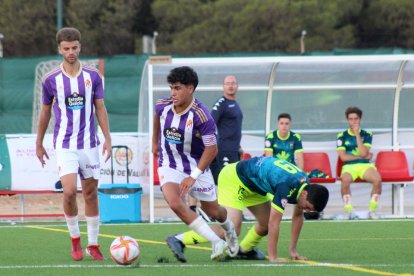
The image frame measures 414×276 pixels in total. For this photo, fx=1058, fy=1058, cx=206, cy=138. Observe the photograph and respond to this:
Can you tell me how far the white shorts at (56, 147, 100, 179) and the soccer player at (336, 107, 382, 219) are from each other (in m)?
6.81

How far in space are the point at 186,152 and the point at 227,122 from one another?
5.27 meters

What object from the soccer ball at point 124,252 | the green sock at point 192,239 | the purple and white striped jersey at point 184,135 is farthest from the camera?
the green sock at point 192,239

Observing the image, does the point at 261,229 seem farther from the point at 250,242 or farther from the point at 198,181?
the point at 198,181

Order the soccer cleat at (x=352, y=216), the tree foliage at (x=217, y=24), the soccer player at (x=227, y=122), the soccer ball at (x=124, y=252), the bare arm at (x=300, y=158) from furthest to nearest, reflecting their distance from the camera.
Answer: the tree foliage at (x=217, y=24) → the bare arm at (x=300, y=158) → the soccer cleat at (x=352, y=216) → the soccer player at (x=227, y=122) → the soccer ball at (x=124, y=252)

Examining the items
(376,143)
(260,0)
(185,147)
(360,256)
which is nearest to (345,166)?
(376,143)

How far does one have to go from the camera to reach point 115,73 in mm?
22578

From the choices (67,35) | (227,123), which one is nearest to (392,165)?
(227,123)

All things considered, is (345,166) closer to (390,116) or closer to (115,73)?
(390,116)

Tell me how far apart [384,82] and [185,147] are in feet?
28.1

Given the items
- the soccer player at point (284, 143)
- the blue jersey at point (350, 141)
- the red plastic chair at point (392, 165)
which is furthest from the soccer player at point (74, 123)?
the red plastic chair at point (392, 165)

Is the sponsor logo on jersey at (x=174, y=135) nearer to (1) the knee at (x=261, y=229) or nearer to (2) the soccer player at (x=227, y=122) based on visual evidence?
(1) the knee at (x=261, y=229)

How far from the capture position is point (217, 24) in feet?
149

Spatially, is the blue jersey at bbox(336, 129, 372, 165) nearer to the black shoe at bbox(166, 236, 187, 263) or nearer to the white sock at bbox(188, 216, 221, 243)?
the black shoe at bbox(166, 236, 187, 263)

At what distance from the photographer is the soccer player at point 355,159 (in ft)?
51.8
